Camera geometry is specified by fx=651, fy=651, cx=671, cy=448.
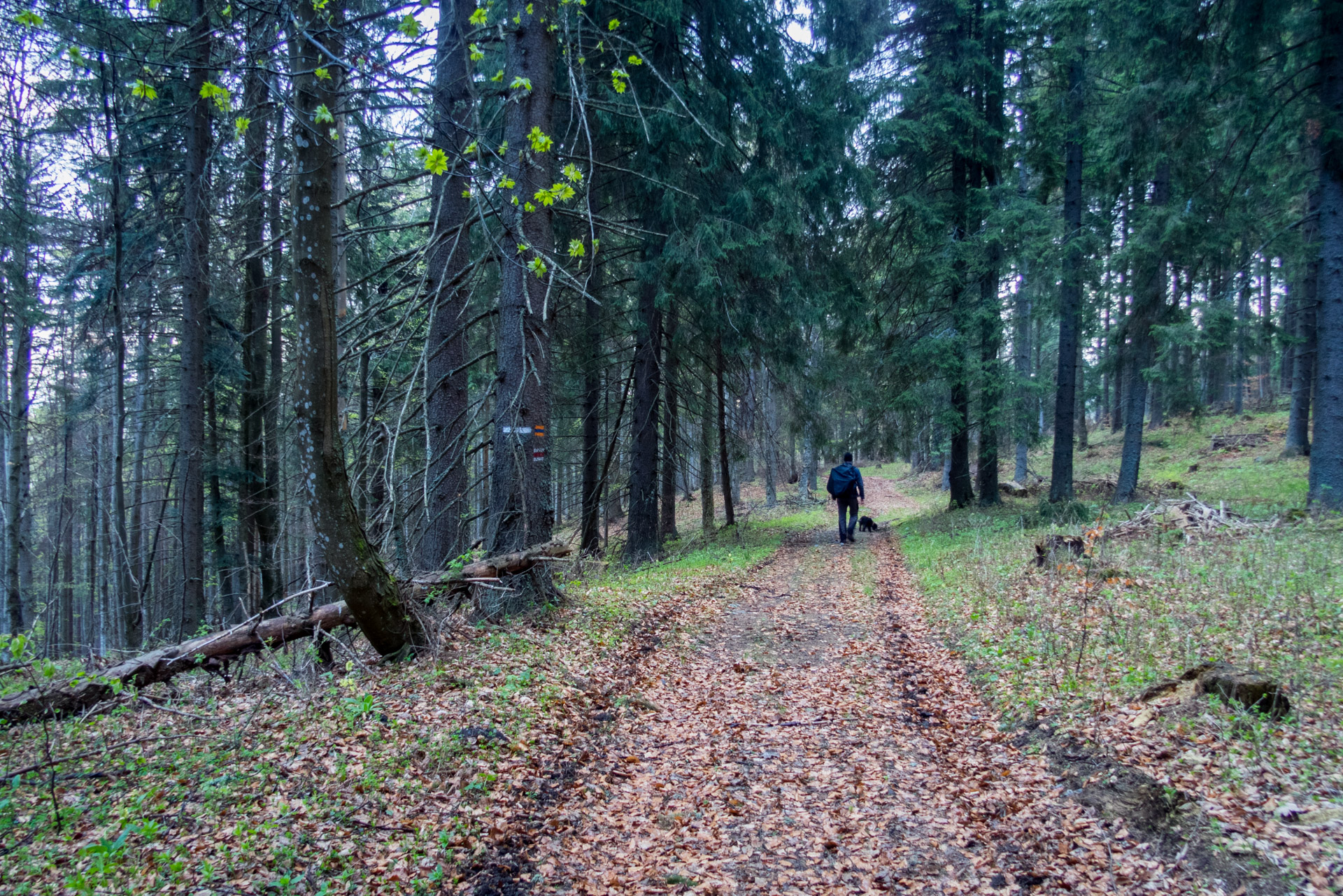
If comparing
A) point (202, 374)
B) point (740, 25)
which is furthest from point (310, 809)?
point (740, 25)

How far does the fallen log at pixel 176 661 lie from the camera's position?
16.2 ft

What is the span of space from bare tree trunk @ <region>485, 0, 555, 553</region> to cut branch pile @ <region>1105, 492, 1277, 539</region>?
8.87m

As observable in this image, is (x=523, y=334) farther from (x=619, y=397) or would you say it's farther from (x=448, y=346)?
(x=619, y=397)

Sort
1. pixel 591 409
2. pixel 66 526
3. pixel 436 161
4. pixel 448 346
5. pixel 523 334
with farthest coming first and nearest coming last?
1. pixel 66 526
2. pixel 591 409
3. pixel 448 346
4. pixel 523 334
5. pixel 436 161

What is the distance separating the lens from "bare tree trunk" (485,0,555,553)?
6.91 meters

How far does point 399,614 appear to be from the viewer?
5.52 meters

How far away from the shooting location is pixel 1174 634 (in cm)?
567

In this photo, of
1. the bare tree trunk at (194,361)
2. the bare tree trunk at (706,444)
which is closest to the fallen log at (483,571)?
the bare tree trunk at (194,361)

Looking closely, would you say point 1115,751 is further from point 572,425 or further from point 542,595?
point 572,425

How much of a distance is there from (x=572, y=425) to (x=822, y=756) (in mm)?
13179

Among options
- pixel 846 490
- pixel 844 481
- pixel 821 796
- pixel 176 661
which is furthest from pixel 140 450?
pixel 821 796

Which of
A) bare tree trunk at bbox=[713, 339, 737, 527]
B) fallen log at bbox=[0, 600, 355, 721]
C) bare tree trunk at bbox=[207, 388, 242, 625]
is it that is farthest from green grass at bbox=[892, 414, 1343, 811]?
bare tree trunk at bbox=[207, 388, 242, 625]

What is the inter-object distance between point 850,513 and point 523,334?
1058 centimetres

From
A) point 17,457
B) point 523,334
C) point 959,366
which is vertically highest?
point 959,366
